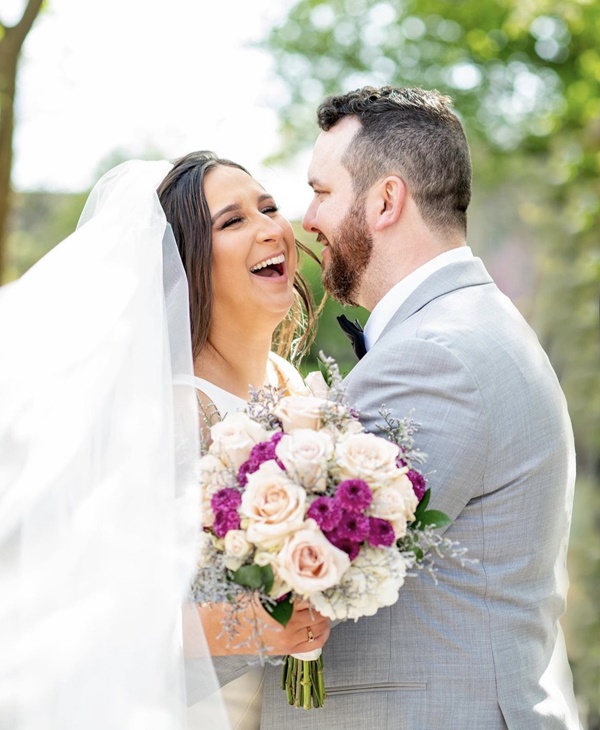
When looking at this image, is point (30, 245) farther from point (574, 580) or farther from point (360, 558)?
point (360, 558)

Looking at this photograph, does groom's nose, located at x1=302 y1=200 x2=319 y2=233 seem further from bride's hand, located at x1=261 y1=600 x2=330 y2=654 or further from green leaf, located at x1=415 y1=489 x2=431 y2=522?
bride's hand, located at x1=261 y1=600 x2=330 y2=654

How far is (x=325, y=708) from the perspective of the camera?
2.70 m

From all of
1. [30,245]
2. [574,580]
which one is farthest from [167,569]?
[30,245]

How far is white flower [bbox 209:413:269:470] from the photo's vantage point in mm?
2320

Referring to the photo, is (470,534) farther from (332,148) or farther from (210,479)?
(332,148)

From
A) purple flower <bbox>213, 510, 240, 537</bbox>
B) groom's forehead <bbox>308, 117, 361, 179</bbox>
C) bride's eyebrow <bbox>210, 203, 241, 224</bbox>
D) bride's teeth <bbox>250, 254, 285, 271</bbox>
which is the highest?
groom's forehead <bbox>308, 117, 361, 179</bbox>

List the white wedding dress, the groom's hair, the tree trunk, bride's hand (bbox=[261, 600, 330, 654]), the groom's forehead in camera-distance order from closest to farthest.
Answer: bride's hand (bbox=[261, 600, 330, 654])
the white wedding dress
the groom's hair
the groom's forehead
the tree trunk

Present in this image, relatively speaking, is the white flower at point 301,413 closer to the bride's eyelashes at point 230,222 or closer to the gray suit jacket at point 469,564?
the gray suit jacket at point 469,564

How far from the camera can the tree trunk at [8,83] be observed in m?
5.83

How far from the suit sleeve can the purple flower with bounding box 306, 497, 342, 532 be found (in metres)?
0.36

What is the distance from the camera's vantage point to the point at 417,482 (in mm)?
2359

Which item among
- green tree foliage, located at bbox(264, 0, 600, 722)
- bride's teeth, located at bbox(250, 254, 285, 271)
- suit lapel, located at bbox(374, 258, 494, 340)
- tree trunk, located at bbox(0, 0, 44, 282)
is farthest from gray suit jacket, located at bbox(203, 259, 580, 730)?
green tree foliage, located at bbox(264, 0, 600, 722)

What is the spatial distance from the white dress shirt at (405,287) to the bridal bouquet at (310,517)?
0.73m

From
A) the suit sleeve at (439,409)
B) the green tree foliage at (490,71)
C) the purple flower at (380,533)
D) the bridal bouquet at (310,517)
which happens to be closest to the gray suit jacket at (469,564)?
the suit sleeve at (439,409)
